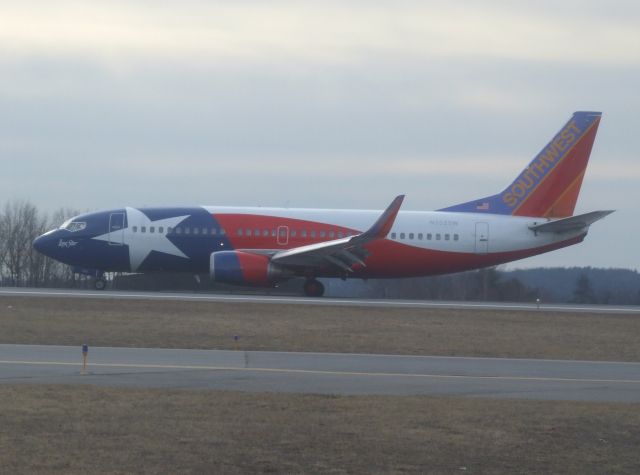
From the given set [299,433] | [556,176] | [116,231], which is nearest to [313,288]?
[116,231]

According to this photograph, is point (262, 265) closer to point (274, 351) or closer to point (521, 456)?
point (274, 351)

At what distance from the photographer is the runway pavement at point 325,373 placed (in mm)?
17062

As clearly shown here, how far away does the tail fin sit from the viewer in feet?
144

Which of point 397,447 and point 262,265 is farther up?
point 262,265

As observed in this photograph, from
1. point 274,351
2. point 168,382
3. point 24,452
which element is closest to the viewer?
point 24,452

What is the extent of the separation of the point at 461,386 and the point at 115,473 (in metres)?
8.38

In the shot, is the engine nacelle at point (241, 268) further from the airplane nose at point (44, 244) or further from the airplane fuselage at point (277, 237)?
the airplane nose at point (44, 244)

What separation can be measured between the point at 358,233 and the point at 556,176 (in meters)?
8.43

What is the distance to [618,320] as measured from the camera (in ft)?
112

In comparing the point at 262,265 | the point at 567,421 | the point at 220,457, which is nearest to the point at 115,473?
the point at 220,457

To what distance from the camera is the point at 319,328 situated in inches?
1119

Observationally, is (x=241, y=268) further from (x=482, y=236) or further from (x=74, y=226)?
(x=482, y=236)

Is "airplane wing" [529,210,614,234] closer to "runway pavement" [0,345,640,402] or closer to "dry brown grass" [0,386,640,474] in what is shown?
"runway pavement" [0,345,640,402]

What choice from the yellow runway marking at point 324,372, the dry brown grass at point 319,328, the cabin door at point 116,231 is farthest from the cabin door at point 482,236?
the yellow runway marking at point 324,372
